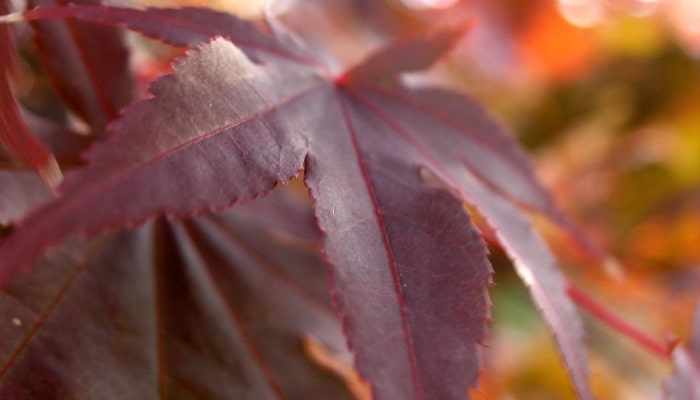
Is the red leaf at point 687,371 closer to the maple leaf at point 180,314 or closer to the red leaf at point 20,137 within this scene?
the maple leaf at point 180,314

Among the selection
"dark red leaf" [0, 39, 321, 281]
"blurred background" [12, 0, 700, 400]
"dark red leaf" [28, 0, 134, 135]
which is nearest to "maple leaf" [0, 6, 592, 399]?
Result: "dark red leaf" [0, 39, 321, 281]

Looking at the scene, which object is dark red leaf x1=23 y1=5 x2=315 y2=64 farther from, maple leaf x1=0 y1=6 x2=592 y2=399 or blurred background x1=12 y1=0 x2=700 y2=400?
blurred background x1=12 y1=0 x2=700 y2=400

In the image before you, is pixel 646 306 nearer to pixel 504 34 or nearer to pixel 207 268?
pixel 504 34

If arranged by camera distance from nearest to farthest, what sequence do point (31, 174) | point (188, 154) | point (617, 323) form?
point (188, 154), point (31, 174), point (617, 323)

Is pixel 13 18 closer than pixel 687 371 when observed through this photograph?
Yes

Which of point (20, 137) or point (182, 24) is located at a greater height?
point (182, 24)

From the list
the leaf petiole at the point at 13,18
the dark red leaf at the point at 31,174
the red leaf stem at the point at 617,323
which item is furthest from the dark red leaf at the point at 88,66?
the red leaf stem at the point at 617,323

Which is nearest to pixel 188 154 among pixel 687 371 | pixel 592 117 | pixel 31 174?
pixel 31 174

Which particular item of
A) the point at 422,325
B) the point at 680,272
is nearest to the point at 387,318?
the point at 422,325

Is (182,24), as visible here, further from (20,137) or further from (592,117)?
(592,117)
